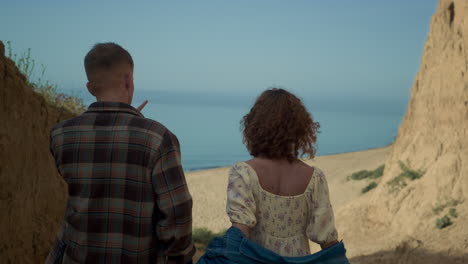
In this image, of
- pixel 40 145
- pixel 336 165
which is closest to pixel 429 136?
pixel 40 145

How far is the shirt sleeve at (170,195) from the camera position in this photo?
2.67 meters

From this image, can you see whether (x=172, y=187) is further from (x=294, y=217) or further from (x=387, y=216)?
(x=387, y=216)

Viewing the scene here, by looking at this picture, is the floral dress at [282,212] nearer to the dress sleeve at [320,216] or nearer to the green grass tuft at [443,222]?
the dress sleeve at [320,216]

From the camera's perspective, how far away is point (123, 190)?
2707 mm

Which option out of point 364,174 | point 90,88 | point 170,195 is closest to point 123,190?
point 170,195

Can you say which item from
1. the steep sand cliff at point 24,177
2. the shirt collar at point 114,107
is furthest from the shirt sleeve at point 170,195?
the steep sand cliff at point 24,177

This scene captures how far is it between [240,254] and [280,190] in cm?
45

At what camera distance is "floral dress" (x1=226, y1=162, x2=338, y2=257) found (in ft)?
9.83

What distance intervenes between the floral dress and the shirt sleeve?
376 mm

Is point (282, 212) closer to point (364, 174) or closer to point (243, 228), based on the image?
point (243, 228)

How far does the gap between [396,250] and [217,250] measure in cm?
637

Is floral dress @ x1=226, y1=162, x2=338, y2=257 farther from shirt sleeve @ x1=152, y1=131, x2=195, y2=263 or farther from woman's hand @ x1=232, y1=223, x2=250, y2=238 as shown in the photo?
shirt sleeve @ x1=152, y1=131, x2=195, y2=263

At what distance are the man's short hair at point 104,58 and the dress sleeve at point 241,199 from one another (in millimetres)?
874

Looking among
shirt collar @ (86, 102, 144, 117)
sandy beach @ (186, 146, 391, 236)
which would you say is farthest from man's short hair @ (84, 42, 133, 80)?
sandy beach @ (186, 146, 391, 236)
